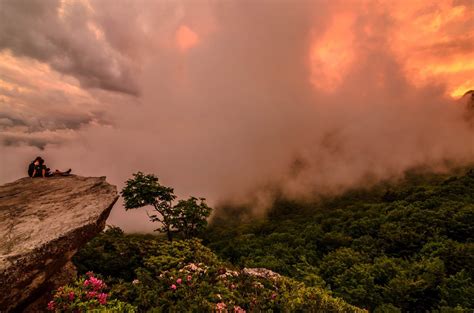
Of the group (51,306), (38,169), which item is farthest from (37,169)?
(51,306)

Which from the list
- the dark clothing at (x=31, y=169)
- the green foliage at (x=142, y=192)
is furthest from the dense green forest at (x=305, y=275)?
the green foliage at (x=142, y=192)

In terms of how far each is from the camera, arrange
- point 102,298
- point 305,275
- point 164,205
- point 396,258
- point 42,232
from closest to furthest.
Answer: point 102,298 → point 42,232 → point 305,275 → point 396,258 → point 164,205

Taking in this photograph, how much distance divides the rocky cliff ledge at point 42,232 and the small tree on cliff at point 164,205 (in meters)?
22.6

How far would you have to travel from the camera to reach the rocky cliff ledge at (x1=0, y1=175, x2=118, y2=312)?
25.5 feet

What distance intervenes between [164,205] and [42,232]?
31.1 metres

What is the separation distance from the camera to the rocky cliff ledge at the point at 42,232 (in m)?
7.78

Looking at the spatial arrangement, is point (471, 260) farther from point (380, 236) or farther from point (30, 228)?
point (30, 228)

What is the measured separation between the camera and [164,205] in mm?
39312

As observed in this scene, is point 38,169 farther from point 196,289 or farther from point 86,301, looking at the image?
point 196,289

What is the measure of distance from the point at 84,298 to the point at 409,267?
102 ft

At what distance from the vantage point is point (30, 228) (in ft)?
30.0

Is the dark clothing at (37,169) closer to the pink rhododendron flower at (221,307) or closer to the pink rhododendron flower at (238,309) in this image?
the pink rhododendron flower at (221,307)

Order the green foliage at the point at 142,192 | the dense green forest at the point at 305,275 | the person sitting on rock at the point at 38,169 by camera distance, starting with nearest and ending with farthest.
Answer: the dense green forest at the point at 305,275 < the person sitting on rock at the point at 38,169 < the green foliage at the point at 142,192

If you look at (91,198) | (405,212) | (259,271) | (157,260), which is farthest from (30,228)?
(405,212)
